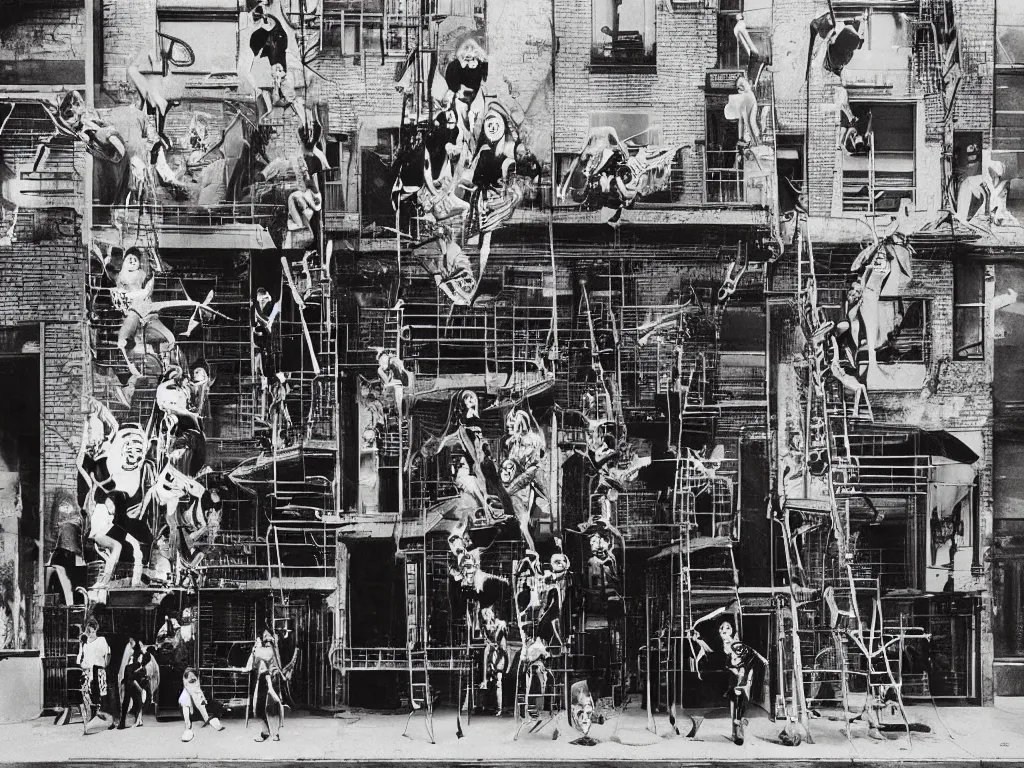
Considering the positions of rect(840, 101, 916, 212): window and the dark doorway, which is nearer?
the dark doorway

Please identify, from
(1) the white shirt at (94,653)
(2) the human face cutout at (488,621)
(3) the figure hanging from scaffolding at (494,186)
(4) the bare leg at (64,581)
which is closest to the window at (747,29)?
(3) the figure hanging from scaffolding at (494,186)

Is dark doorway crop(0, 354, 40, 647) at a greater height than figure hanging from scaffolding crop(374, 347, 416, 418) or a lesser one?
lesser

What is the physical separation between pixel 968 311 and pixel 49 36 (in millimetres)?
6073

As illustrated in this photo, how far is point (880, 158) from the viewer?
629 cm

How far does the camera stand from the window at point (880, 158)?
20.6 ft

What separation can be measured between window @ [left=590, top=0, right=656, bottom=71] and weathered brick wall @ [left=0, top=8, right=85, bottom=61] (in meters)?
3.23

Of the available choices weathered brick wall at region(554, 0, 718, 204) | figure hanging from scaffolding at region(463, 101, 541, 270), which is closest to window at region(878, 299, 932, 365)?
weathered brick wall at region(554, 0, 718, 204)

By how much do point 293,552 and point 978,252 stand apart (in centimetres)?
477

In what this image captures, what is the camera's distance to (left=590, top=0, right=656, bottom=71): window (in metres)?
6.20

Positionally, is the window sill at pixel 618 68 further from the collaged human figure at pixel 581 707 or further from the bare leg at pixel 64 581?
the bare leg at pixel 64 581

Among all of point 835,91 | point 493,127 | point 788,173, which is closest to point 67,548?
point 493,127

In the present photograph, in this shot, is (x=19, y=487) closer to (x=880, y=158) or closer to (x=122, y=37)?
(x=122, y=37)

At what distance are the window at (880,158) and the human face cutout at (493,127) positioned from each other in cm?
219

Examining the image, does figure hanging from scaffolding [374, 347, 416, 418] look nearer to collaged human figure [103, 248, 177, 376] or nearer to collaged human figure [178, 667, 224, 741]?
collaged human figure [103, 248, 177, 376]
